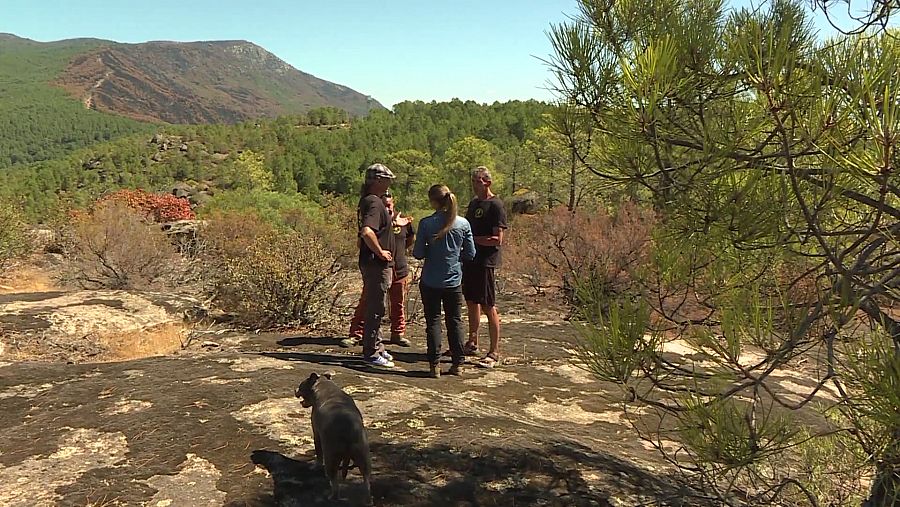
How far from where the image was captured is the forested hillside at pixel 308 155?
51.3 meters

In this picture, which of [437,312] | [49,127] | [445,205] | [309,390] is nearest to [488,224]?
[445,205]

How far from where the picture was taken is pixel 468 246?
4.71 metres

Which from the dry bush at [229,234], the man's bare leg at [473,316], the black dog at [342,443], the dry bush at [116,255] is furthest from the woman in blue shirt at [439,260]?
the dry bush at [229,234]

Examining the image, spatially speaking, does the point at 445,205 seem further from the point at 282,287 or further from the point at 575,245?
the point at 575,245

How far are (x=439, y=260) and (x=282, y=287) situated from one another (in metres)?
2.96

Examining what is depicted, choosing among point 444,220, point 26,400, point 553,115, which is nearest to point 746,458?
point 553,115

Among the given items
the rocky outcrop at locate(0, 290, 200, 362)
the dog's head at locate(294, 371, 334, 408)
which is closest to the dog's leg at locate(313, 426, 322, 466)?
the dog's head at locate(294, 371, 334, 408)

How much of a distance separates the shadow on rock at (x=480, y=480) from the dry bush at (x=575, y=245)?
7069mm

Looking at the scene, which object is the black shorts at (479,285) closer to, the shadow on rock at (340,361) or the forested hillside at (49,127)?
the shadow on rock at (340,361)

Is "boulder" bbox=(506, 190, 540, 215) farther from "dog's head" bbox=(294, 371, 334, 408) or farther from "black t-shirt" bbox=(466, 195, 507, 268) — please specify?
"dog's head" bbox=(294, 371, 334, 408)

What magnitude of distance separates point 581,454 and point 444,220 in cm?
203

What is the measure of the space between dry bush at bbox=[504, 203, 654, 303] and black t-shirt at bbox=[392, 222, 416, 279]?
5.30 m

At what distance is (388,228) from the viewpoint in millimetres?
4715

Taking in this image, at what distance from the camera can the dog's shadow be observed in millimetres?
2502
